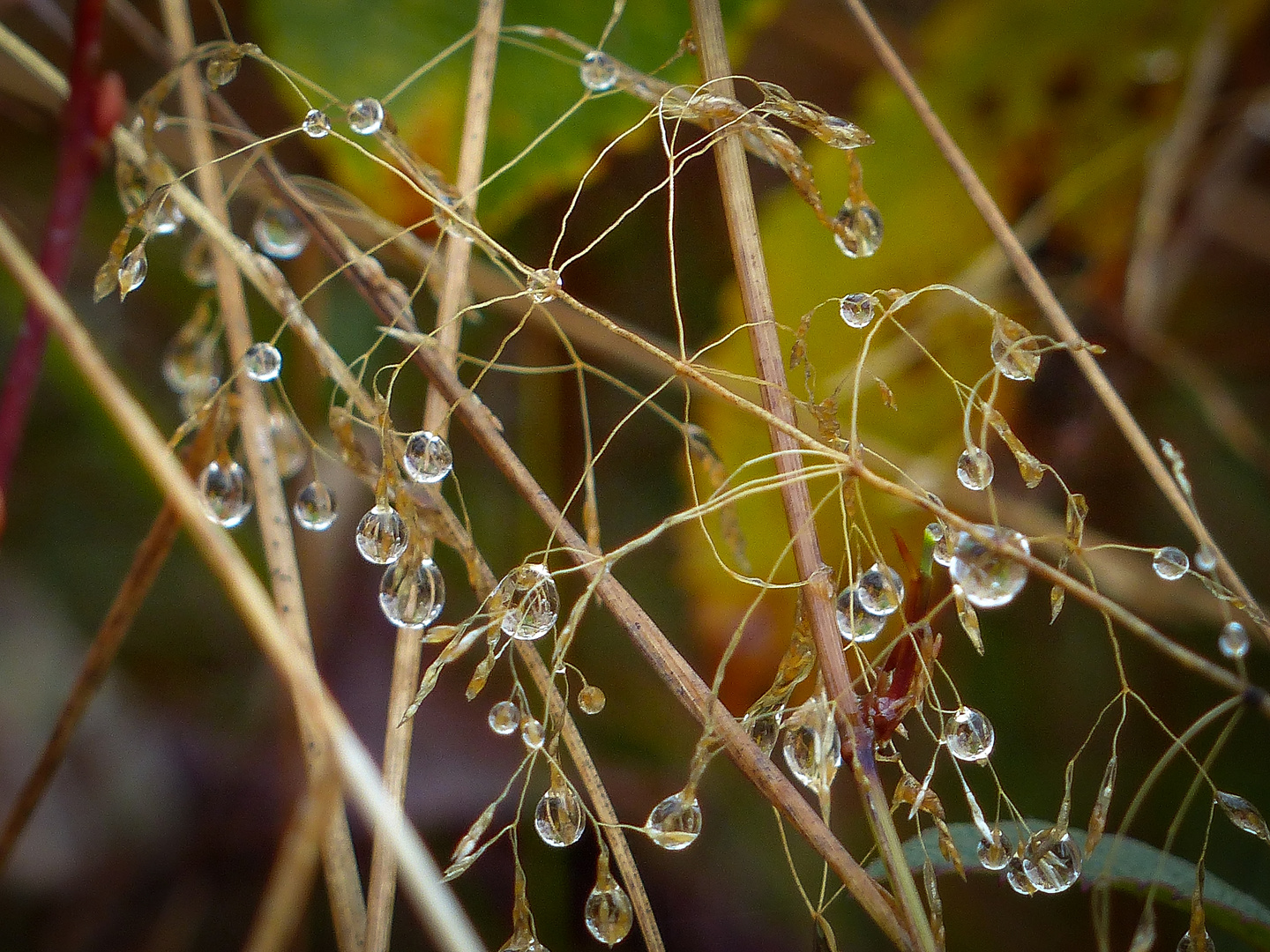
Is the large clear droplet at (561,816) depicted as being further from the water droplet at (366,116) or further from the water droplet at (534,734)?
the water droplet at (366,116)

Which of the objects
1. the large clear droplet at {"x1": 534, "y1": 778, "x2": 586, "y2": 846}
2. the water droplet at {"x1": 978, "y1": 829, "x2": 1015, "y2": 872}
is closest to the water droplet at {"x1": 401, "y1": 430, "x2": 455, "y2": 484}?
the large clear droplet at {"x1": 534, "y1": 778, "x2": 586, "y2": 846}

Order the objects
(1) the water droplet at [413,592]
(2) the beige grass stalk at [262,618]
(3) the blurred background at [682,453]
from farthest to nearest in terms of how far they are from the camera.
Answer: (3) the blurred background at [682,453], (1) the water droplet at [413,592], (2) the beige grass stalk at [262,618]

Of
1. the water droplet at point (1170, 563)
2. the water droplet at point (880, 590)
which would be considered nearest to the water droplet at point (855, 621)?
the water droplet at point (880, 590)

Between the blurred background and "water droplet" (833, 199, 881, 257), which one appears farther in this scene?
the blurred background

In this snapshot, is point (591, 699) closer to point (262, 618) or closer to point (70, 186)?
point (262, 618)

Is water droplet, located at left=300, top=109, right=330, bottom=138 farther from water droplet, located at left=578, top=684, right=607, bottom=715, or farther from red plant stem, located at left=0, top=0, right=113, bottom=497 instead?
water droplet, located at left=578, top=684, right=607, bottom=715
